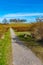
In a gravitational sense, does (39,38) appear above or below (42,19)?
below

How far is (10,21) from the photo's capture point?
556 ft

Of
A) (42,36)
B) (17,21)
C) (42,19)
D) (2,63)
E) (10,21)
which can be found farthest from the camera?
→ (10,21)

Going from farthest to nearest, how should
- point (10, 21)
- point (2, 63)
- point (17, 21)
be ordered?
point (10, 21), point (17, 21), point (2, 63)

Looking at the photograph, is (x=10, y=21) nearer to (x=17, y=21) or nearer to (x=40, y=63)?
(x=17, y=21)

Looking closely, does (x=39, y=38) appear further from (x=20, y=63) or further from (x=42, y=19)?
(x=20, y=63)

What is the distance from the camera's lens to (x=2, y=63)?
43.3 ft

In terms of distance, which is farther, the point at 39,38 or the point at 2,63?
the point at 39,38

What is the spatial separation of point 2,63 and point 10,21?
156902 millimetres

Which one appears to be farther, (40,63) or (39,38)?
(39,38)

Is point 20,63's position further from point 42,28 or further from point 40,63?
point 42,28

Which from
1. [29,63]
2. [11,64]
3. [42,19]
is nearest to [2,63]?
[11,64]

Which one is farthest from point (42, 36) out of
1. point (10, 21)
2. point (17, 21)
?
point (10, 21)

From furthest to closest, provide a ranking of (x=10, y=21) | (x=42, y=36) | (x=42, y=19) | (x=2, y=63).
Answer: (x=10, y=21), (x=42, y=19), (x=42, y=36), (x=2, y=63)

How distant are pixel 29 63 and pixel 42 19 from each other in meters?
23.5
